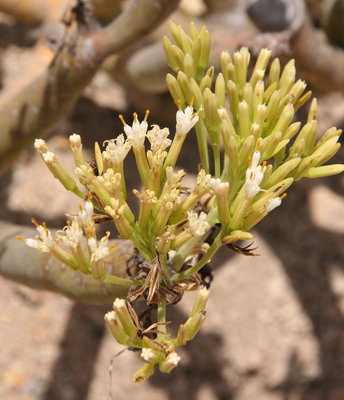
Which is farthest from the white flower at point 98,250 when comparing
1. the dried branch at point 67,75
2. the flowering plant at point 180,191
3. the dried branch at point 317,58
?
the dried branch at point 317,58

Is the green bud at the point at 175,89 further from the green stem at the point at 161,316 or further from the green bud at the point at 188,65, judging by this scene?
the green stem at the point at 161,316

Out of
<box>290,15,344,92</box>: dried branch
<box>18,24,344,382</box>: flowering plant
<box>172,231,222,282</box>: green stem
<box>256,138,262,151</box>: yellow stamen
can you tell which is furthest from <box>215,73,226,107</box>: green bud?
<box>290,15,344,92</box>: dried branch

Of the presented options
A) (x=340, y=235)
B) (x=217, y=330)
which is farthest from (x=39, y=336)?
(x=340, y=235)

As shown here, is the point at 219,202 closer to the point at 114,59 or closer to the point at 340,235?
the point at 114,59

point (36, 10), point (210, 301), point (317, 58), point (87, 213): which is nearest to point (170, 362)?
point (87, 213)

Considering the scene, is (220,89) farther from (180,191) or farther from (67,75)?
(67,75)
